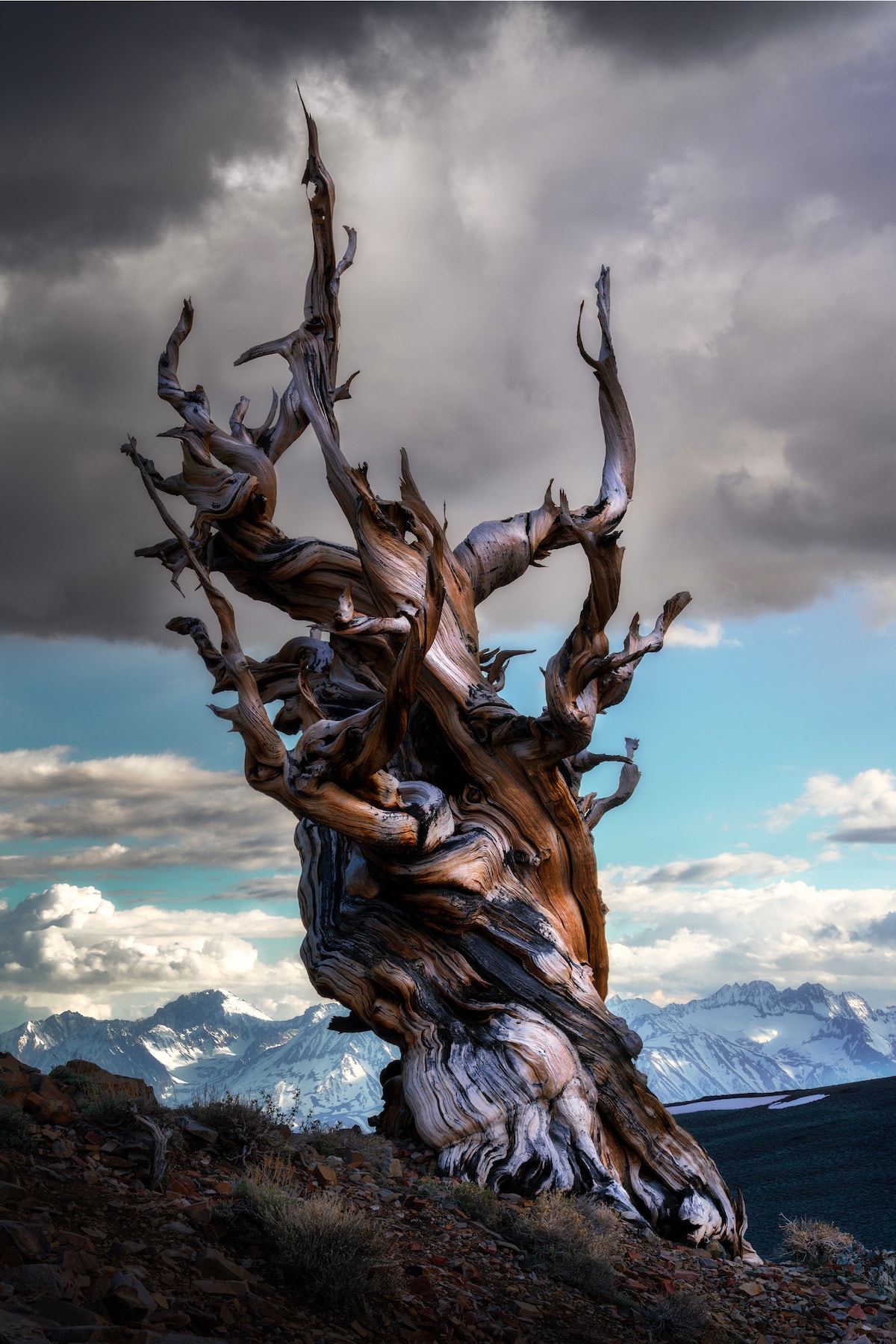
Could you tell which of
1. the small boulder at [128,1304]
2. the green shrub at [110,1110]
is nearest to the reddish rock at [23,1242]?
the small boulder at [128,1304]

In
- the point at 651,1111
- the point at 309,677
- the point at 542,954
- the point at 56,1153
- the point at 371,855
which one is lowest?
the point at 56,1153

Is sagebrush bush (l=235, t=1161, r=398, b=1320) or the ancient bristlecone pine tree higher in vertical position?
the ancient bristlecone pine tree

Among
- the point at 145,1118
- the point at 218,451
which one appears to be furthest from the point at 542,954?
the point at 218,451

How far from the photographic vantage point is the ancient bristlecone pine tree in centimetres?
904

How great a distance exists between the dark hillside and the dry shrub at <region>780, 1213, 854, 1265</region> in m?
1.13

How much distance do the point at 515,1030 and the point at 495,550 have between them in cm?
545

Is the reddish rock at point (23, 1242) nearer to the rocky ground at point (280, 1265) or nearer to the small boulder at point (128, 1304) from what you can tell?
the rocky ground at point (280, 1265)

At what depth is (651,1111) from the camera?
958 centimetres

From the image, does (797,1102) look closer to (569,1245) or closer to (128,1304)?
(569,1245)

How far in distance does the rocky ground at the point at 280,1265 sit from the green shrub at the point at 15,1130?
0.03 ft

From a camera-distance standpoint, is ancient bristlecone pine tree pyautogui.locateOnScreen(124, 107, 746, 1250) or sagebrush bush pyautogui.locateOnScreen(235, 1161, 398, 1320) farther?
ancient bristlecone pine tree pyautogui.locateOnScreen(124, 107, 746, 1250)

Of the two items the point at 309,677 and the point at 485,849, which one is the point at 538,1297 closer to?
the point at 485,849

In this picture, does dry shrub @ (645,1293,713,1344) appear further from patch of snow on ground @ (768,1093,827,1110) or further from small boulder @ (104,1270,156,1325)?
patch of snow on ground @ (768,1093,827,1110)

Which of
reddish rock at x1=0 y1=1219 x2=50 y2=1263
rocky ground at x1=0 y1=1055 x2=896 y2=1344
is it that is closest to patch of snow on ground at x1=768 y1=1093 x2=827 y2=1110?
rocky ground at x1=0 y1=1055 x2=896 y2=1344
